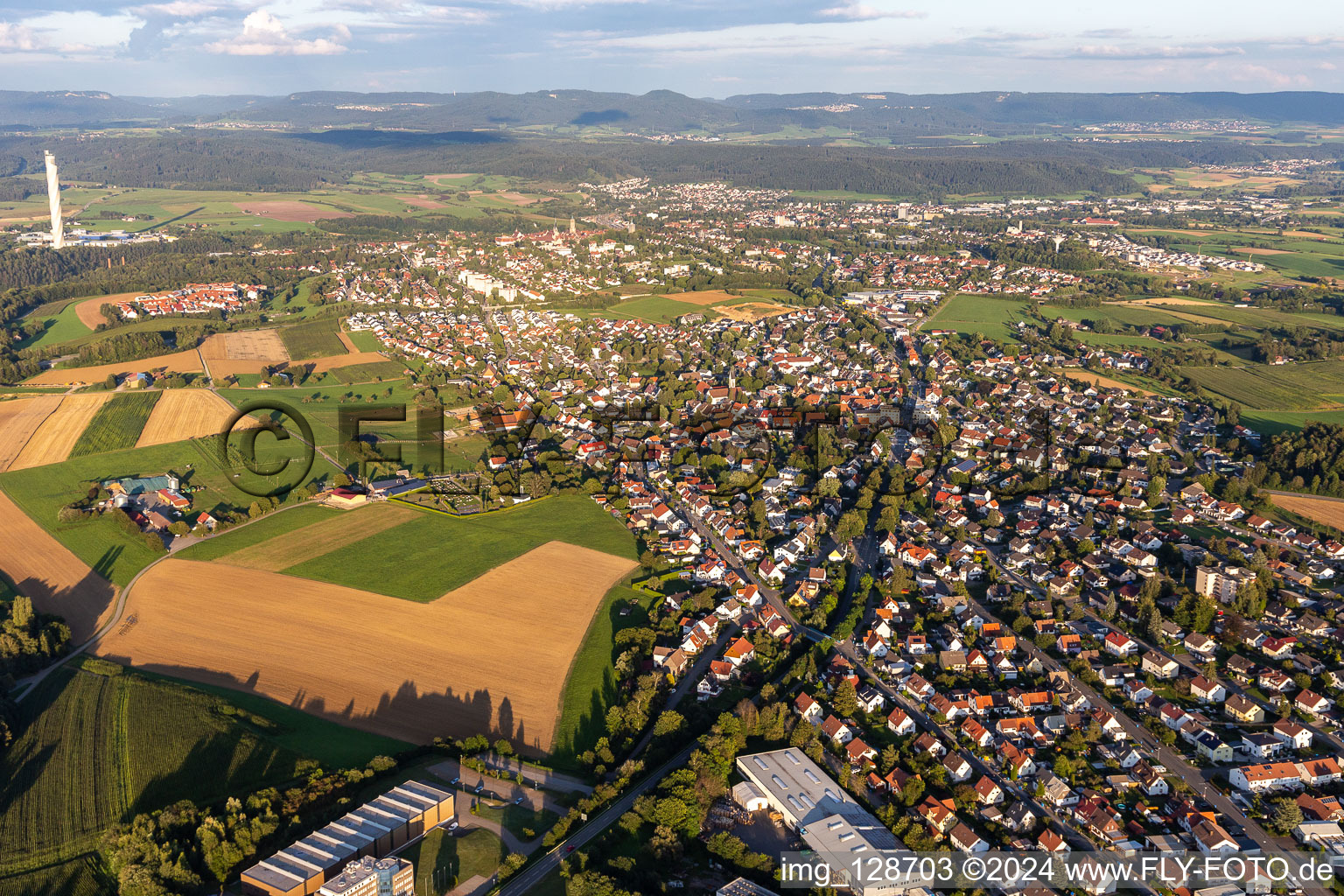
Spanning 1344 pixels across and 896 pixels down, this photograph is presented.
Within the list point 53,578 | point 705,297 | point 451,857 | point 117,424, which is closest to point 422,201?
point 705,297

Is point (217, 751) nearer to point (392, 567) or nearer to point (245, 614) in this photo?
point (245, 614)

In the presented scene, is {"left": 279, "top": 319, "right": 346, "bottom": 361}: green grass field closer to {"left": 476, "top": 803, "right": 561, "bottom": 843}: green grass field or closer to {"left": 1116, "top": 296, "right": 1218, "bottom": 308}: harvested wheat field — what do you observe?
{"left": 476, "top": 803, "right": 561, "bottom": 843}: green grass field

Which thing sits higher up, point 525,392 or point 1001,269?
point 1001,269

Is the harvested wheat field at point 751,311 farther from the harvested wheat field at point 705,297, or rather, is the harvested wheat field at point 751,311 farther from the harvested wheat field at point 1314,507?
the harvested wheat field at point 1314,507

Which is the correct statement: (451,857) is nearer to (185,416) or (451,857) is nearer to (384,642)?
(384,642)

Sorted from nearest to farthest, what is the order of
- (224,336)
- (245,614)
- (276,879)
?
(276,879) → (245,614) → (224,336)

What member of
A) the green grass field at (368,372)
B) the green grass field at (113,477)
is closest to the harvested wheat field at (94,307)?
the green grass field at (368,372)

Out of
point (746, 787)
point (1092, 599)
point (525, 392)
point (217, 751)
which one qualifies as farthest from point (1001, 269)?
point (217, 751)

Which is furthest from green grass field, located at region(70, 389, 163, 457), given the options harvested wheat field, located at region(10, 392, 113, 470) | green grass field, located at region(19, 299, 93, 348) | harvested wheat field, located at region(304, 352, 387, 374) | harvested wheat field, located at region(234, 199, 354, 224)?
harvested wheat field, located at region(234, 199, 354, 224)
